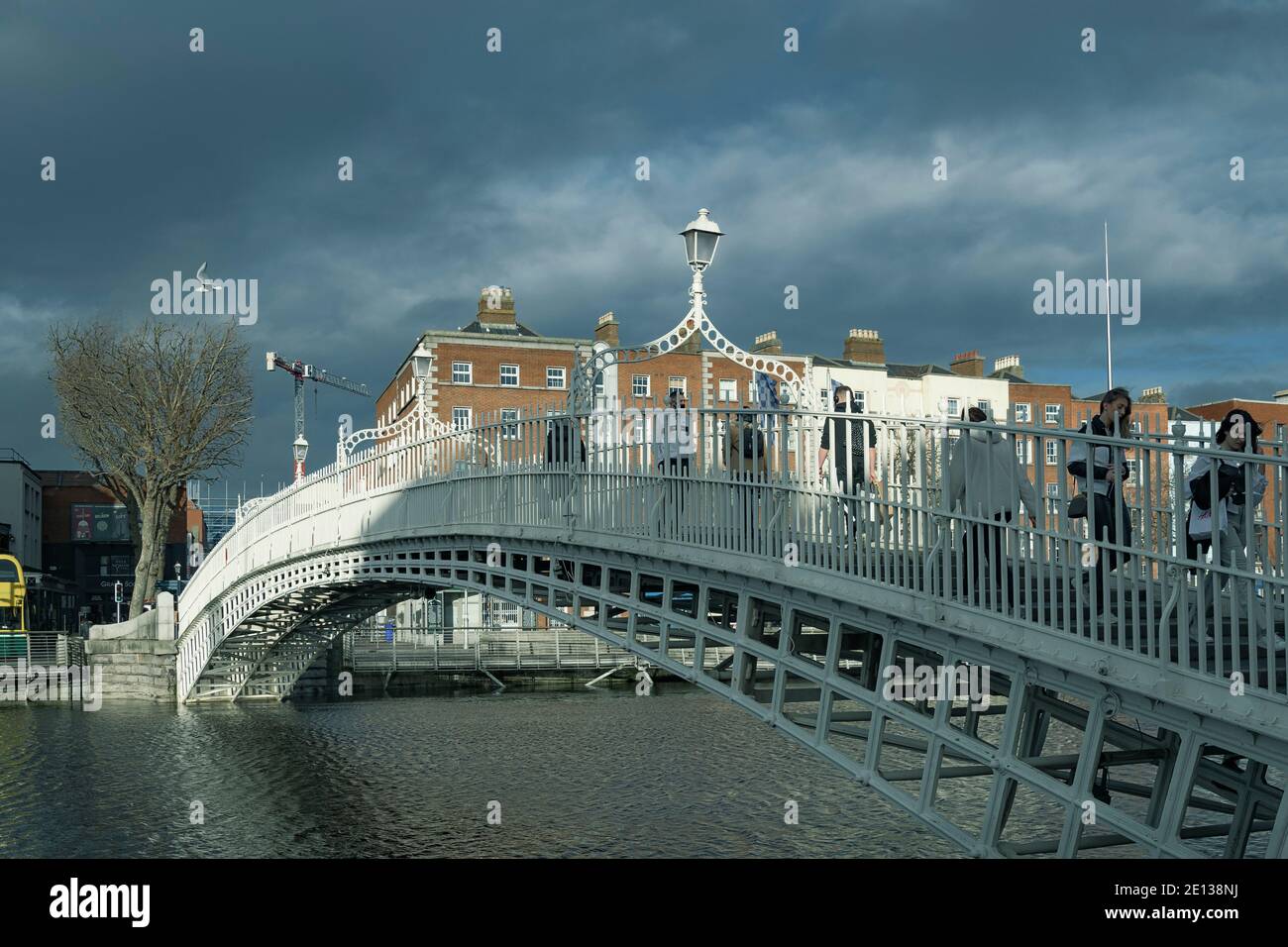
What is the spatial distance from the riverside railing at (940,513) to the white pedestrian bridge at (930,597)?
3 centimetres

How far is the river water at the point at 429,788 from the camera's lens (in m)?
16.5

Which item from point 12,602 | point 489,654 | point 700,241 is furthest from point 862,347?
point 700,241

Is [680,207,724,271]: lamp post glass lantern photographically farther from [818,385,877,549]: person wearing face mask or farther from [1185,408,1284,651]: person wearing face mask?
[1185,408,1284,651]: person wearing face mask

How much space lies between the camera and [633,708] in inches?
1330

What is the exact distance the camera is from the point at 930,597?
381 inches

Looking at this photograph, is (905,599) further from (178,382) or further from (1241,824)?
(178,382)

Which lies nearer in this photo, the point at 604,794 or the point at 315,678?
the point at 604,794

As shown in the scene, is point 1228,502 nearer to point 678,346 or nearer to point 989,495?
point 989,495

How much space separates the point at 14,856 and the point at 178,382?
27.2 meters

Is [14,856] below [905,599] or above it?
below

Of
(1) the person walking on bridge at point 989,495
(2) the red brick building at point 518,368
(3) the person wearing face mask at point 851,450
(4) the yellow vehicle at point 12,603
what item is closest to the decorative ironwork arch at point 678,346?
(3) the person wearing face mask at point 851,450

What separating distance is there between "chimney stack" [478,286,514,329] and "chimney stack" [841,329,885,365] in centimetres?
1490

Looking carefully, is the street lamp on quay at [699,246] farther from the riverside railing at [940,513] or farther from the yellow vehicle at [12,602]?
the yellow vehicle at [12,602]
